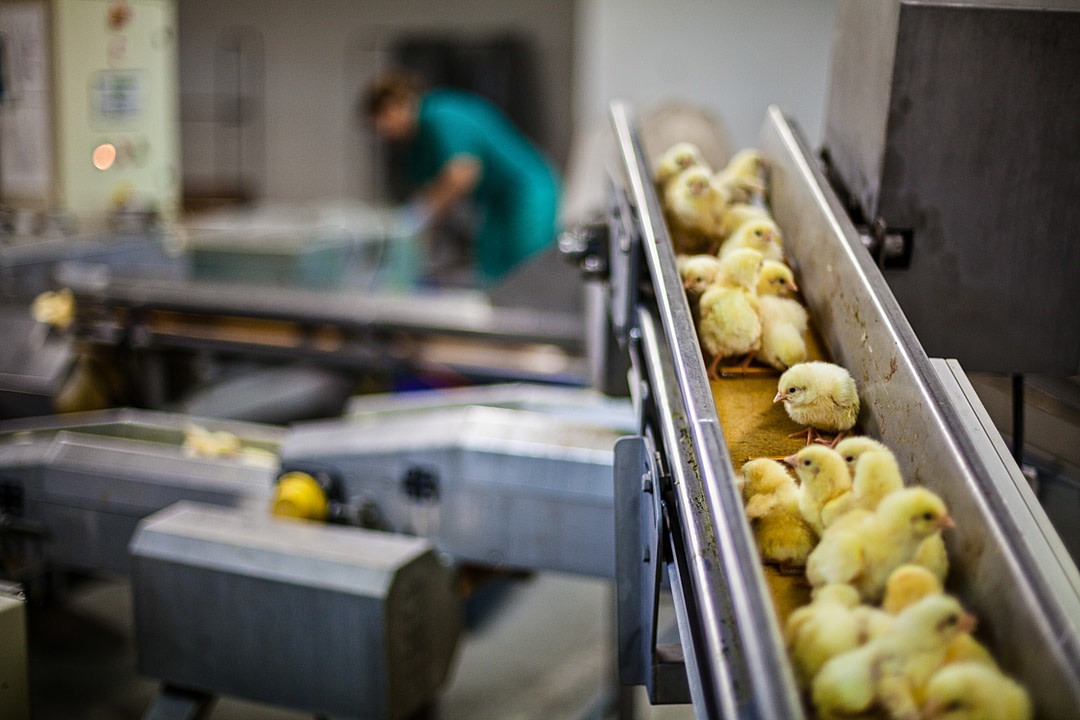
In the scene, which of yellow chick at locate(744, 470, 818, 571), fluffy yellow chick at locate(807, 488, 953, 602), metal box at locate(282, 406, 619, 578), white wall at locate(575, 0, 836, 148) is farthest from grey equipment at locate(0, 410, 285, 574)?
white wall at locate(575, 0, 836, 148)

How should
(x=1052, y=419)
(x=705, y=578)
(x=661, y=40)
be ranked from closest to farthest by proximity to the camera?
(x=705, y=578) < (x=1052, y=419) < (x=661, y=40)

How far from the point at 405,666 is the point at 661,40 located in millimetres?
3733

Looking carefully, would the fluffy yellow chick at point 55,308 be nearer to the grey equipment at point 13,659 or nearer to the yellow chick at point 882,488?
the grey equipment at point 13,659

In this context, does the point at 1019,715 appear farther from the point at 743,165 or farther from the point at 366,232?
the point at 366,232

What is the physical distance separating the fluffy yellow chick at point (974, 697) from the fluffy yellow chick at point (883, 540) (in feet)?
0.41

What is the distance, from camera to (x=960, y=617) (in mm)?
667

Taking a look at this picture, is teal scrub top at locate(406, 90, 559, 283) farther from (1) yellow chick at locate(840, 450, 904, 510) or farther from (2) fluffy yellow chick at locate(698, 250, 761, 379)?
(1) yellow chick at locate(840, 450, 904, 510)

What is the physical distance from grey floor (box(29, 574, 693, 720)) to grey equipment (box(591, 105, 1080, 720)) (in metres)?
1.22

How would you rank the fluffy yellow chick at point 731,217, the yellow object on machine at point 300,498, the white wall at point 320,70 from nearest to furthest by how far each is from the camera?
the fluffy yellow chick at point 731,217 → the yellow object on machine at point 300,498 → the white wall at point 320,70

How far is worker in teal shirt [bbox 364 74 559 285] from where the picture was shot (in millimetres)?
4172

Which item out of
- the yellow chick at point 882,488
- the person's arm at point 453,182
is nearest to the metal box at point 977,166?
the yellow chick at point 882,488

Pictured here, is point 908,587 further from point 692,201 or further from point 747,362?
point 692,201

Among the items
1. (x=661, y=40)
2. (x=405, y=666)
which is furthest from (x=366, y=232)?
(x=405, y=666)

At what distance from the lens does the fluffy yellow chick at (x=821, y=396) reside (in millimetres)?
977
